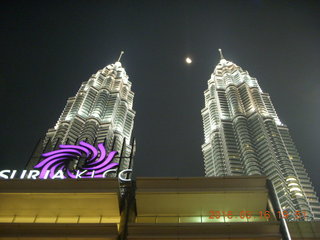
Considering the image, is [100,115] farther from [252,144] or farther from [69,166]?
[69,166]

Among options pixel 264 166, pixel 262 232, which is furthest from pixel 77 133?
pixel 262 232

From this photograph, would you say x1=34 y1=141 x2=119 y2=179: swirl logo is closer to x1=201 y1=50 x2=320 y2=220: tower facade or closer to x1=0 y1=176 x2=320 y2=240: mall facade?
x1=0 y1=176 x2=320 y2=240: mall facade

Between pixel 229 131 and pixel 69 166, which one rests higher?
pixel 229 131

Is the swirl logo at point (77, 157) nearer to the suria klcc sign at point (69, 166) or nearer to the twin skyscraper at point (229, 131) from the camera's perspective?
the suria klcc sign at point (69, 166)

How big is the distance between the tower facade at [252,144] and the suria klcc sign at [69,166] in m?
67.5

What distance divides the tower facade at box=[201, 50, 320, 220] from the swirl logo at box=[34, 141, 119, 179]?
6741 centimetres

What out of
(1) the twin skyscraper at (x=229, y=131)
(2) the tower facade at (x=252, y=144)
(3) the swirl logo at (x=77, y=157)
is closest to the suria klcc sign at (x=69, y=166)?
(3) the swirl logo at (x=77, y=157)

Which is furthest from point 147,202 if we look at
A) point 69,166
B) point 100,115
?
point 100,115

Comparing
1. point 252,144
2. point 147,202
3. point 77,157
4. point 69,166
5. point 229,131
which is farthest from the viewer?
point 229,131

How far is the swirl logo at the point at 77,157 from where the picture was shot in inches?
1071

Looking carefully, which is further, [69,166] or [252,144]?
[252,144]

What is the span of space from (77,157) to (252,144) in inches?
3359

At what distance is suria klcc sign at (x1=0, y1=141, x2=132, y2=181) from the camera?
2669 cm

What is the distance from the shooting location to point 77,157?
30.3 meters
